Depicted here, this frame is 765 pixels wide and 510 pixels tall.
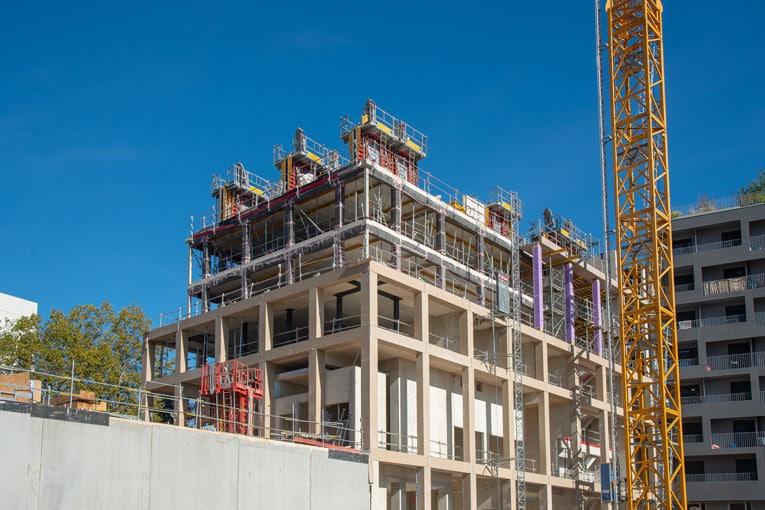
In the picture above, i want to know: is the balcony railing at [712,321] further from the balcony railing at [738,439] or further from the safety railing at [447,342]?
the safety railing at [447,342]

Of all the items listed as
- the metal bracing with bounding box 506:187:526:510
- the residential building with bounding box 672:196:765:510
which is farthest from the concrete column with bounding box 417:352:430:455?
the residential building with bounding box 672:196:765:510

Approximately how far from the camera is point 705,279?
8238cm

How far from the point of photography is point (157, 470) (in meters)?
35.2

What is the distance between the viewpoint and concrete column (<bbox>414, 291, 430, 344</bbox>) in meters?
50.6

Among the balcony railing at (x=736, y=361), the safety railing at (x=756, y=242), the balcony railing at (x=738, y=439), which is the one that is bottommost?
the balcony railing at (x=738, y=439)

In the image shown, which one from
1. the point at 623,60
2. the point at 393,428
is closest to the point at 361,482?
the point at 393,428

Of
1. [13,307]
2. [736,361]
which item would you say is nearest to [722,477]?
[736,361]

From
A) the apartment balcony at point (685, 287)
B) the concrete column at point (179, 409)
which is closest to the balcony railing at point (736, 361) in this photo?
the apartment balcony at point (685, 287)

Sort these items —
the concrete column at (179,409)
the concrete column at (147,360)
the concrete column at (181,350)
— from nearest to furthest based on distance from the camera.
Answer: the concrete column at (179,409), the concrete column at (181,350), the concrete column at (147,360)

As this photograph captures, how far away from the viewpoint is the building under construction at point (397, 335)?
162ft

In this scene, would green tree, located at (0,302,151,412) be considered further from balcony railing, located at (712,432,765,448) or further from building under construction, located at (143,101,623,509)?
balcony railing, located at (712,432,765,448)

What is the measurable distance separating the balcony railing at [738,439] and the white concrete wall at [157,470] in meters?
43.7

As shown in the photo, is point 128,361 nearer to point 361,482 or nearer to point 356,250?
point 356,250

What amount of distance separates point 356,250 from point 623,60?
21.5 m
